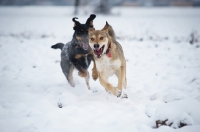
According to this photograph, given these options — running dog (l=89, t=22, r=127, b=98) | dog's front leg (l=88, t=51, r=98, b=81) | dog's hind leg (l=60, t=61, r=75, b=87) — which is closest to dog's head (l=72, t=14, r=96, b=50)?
dog's front leg (l=88, t=51, r=98, b=81)

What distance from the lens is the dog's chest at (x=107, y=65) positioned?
4.61 meters

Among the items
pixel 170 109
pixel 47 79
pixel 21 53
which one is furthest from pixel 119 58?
pixel 21 53

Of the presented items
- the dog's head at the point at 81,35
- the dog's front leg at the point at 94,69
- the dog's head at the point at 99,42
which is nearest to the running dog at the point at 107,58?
the dog's head at the point at 99,42

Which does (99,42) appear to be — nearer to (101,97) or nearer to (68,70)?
(101,97)

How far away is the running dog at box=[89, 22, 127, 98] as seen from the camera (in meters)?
4.52

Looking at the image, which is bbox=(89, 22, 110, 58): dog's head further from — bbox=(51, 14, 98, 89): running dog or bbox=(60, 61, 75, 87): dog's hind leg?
bbox=(60, 61, 75, 87): dog's hind leg

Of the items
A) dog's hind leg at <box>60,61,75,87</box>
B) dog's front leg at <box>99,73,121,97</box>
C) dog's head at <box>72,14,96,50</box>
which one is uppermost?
dog's head at <box>72,14,96,50</box>

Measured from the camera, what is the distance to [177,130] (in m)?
2.88

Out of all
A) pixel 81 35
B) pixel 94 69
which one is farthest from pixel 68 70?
pixel 81 35

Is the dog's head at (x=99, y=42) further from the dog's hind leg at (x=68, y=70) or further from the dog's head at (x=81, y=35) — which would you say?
the dog's hind leg at (x=68, y=70)

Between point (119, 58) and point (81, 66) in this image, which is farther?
point (81, 66)

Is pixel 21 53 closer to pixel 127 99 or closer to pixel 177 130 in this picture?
pixel 127 99

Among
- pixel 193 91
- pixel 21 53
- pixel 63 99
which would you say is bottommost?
pixel 21 53

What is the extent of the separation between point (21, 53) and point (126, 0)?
50496mm
